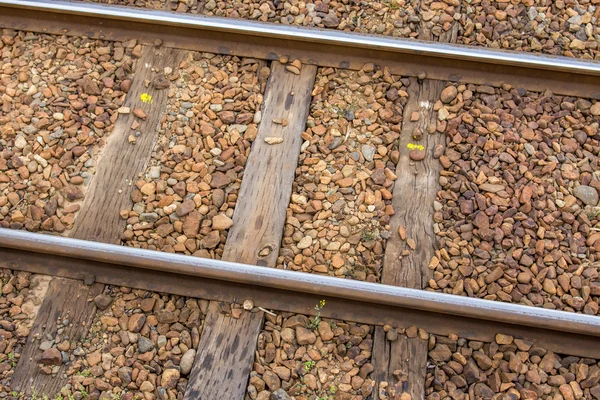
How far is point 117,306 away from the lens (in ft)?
10.8

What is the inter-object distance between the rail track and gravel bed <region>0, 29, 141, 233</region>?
14 millimetres

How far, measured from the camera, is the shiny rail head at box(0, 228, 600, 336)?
122 inches

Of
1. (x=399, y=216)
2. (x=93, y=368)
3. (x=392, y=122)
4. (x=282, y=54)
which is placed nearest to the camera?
(x=93, y=368)

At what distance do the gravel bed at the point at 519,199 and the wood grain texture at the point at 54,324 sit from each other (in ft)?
5.91

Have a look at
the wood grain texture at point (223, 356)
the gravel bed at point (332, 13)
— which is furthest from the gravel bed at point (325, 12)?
the wood grain texture at point (223, 356)

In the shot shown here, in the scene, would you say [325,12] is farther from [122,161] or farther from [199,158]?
[122,161]

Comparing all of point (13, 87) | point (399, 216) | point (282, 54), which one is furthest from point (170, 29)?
point (399, 216)

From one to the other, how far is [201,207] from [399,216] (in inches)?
43.0

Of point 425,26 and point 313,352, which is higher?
point 425,26

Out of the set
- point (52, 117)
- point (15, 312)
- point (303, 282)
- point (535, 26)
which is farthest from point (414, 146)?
point (15, 312)

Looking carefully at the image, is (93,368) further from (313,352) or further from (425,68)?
(425,68)

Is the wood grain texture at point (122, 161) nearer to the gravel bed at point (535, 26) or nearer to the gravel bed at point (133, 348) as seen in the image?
the gravel bed at point (133, 348)

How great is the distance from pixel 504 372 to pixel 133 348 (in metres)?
1.82

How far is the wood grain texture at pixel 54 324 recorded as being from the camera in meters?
3.12
